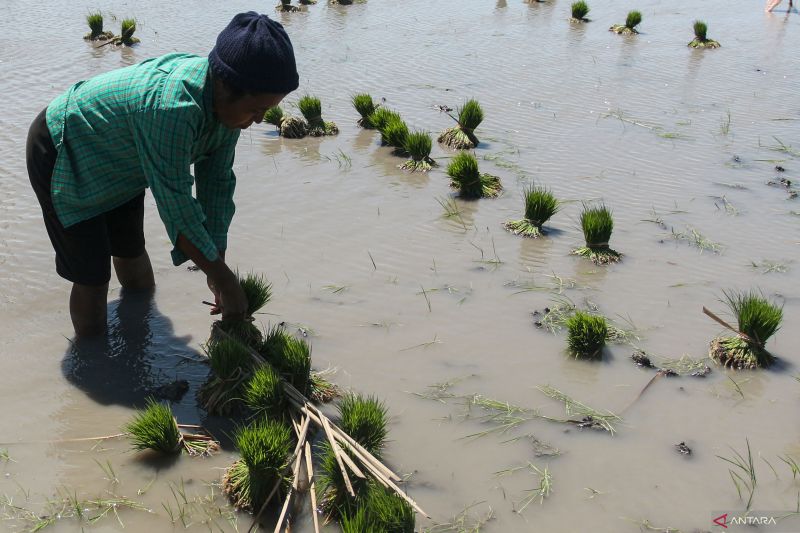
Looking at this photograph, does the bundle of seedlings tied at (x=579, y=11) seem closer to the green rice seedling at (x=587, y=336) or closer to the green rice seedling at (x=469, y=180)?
the green rice seedling at (x=469, y=180)

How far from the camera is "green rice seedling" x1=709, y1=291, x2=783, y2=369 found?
3840mm

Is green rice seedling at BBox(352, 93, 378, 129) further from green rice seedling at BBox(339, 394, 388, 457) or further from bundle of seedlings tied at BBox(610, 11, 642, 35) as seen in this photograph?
bundle of seedlings tied at BBox(610, 11, 642, 35)

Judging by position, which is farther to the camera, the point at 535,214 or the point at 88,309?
the point at 535,214

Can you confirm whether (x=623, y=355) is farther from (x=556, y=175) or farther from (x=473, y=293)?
(x=556, y=175)

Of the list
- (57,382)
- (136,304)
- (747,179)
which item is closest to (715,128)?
(747,179)

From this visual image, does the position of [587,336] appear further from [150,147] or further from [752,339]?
[150,147]

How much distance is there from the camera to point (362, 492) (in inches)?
113

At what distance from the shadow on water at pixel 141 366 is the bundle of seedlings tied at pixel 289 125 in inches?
133

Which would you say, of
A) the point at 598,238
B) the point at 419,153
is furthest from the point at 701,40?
the point at 598,238

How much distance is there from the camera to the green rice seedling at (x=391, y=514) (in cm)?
262

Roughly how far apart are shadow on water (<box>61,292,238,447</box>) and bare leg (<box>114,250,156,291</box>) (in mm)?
170

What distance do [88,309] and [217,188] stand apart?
90 cm

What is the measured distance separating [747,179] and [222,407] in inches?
186

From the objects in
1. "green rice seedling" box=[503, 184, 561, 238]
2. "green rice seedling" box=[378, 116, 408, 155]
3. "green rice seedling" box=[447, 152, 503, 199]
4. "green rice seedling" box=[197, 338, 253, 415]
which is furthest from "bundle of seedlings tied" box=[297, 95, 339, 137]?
"green rice seedling" box=[197, 338, 253, 415]
